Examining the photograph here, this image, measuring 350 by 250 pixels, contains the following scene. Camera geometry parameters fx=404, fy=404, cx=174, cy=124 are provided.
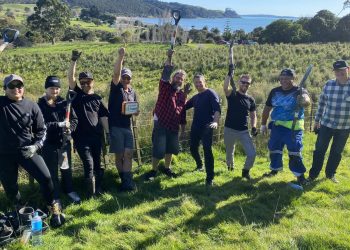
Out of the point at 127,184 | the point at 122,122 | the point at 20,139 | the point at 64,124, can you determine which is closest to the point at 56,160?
the point at 64,124

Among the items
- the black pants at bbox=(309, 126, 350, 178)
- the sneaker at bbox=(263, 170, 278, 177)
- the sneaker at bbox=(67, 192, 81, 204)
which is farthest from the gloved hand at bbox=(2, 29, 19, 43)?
the black pants at bbox=(309, 126, 350, 178)

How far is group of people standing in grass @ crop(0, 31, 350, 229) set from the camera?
5.58 meters

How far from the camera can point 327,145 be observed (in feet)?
24.8

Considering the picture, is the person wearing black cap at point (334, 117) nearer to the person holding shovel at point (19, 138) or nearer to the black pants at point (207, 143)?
the black pants at point (207, 143)

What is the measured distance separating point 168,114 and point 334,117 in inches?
118

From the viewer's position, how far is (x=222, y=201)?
6.78 m

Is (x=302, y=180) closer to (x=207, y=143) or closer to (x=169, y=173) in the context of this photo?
(x=207, y=143)

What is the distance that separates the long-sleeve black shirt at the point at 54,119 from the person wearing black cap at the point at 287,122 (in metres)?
3.61

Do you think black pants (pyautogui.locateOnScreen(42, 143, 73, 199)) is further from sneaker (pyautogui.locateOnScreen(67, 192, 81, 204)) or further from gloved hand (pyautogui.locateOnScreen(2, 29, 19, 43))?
gloved hand (pyautogui.locateOnScreen(2, 29, 19, 43))

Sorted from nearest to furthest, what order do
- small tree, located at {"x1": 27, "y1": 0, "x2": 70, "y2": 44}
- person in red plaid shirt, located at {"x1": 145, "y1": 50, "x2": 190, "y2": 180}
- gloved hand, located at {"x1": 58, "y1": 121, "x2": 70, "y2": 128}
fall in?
1. gloved hand, located at {"x1": 58, "y1": 121, "x2": 70, "y2": 128}
2. person in red plaid shirt, located at {"x1": 145, "y1": 50, "x2": 190, "y2": 180}
3. small tree, located at {"x1": 27, "y1": 0, "x2": 70, "y2": 44}

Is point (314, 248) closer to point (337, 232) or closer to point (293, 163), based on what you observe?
point (337, 232)

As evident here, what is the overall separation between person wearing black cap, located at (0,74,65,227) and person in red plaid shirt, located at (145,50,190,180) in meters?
2.28

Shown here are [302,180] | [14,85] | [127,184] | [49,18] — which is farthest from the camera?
[49,18]

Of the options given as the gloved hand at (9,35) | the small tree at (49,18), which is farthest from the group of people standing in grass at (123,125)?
the small tree at (49,18)
